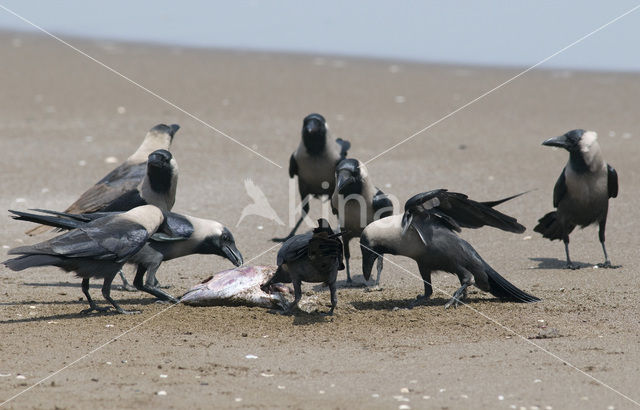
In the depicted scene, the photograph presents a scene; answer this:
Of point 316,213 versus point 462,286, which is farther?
point 316,213

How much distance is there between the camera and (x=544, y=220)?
28.2 feet

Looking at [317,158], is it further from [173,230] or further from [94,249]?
[94,249]

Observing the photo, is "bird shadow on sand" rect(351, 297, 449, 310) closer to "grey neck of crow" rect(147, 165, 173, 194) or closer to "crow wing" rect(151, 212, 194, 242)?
"crow wing" rect(151, 212, 194, 242)

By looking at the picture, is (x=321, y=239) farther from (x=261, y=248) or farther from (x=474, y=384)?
(x=261, y=248)

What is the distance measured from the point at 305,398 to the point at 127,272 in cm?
445

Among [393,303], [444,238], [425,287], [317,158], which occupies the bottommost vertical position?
[393,303]

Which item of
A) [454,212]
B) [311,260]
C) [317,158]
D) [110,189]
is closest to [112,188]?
[110,189]

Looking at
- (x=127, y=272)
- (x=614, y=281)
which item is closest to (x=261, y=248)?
(x=127, y=272)

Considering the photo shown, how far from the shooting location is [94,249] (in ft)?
21.2

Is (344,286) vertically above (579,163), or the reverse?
(579,163)

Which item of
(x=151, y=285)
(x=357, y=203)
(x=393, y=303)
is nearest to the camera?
(x=151, y=285)

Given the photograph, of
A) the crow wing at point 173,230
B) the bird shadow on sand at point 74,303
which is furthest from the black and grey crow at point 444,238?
the bird shadow on sand at point 74,303

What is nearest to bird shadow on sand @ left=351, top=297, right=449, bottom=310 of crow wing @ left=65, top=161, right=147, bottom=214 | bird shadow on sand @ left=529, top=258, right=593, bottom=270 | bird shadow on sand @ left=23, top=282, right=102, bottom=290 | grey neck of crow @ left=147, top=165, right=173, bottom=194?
bird shadow on sand @ left=529, top=258, right=593, bottom=270

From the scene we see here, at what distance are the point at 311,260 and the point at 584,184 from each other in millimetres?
3004
